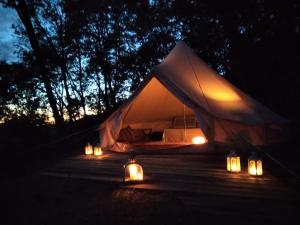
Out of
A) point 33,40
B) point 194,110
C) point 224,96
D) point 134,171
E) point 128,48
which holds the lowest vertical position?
point 134,171

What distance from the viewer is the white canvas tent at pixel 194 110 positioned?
4660 mm

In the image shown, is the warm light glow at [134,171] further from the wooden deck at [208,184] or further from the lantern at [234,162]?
the lantern at [234,162]

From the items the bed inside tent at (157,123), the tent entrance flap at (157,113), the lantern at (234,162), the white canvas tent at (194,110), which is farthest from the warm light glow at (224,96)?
the lantern at (234,162)

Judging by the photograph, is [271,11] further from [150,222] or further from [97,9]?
[150,222]

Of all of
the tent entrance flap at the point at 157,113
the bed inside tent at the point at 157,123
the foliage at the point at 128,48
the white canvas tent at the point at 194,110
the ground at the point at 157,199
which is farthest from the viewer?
the foliage at the point at 128,48

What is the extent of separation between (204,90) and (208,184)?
7.79ft

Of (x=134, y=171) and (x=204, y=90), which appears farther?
(x=204, y=90)

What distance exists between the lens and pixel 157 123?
24.3 feet

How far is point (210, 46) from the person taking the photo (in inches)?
388

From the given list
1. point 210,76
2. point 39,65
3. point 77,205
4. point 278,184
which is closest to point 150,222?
point 77,205

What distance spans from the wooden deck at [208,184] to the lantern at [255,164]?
3.2 inches

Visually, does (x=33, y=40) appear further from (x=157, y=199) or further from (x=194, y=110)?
(x=157, y=199)

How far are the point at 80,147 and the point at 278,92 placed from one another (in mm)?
Answer: 5724

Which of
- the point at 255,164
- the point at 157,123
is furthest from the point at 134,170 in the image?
the point at 157,123
